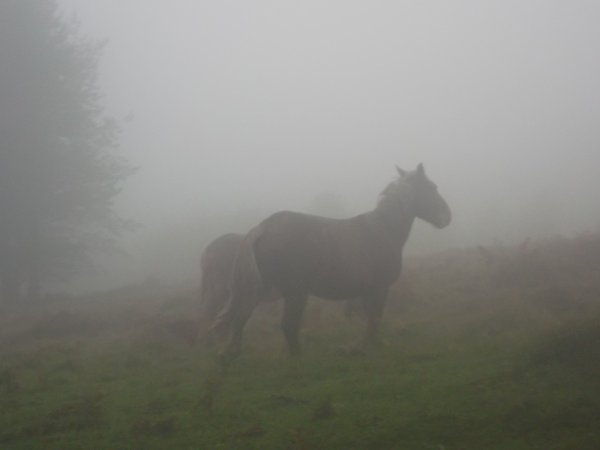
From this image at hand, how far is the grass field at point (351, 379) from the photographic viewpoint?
219 inches

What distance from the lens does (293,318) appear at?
9.09 meters

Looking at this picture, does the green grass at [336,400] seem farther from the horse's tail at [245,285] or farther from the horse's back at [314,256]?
the horse's back at [314,256]

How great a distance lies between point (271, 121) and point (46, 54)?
565 feet

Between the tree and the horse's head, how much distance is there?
16099 millimetres

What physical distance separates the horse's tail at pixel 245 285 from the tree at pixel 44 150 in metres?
15.2

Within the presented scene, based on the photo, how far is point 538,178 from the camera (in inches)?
3324

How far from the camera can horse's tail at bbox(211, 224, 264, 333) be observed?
8.95m

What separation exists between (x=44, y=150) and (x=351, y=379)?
1874 cm

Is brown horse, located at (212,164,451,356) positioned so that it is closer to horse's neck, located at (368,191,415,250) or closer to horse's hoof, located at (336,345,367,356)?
horse's neck, located at (368,191,415,250)

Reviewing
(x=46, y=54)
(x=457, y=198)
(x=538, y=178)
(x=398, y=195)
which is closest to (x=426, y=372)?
(x=398, y=195)

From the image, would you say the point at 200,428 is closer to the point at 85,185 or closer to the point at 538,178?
the point at 85,185

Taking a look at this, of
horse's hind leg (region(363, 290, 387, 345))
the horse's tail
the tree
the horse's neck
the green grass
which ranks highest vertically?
the tree

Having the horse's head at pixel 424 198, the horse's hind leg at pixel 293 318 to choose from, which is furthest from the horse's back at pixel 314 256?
the horse's head at pixel 424 198

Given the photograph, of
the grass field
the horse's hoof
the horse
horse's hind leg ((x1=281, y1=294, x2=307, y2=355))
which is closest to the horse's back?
horse's hind leg ((x1=281, y1=294, x2=307, y2=355))
